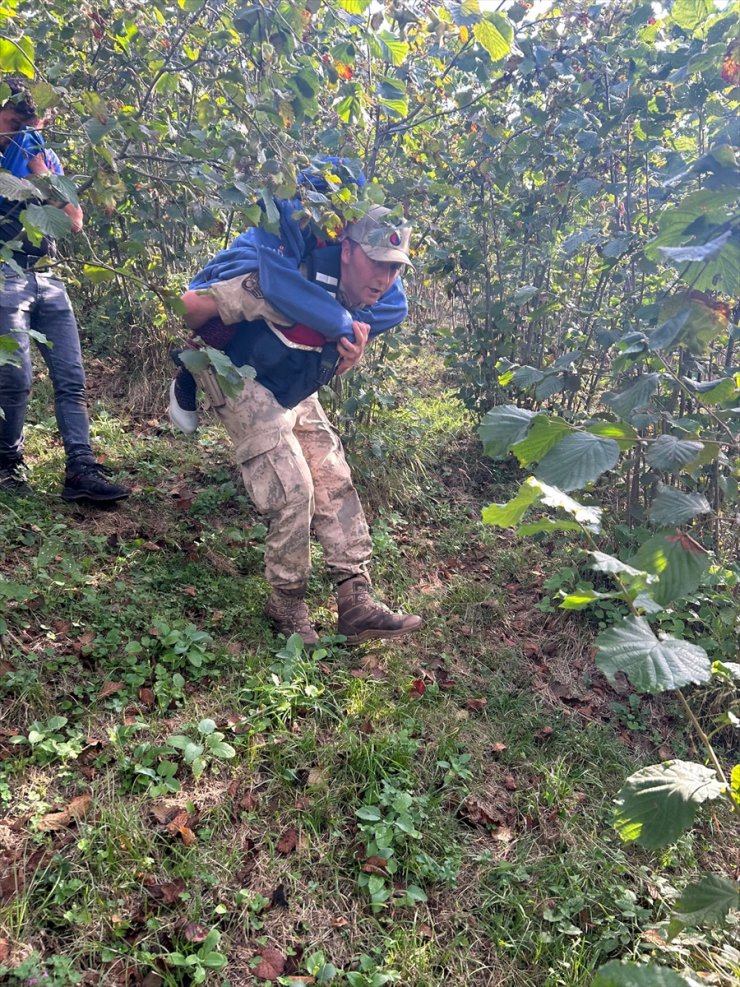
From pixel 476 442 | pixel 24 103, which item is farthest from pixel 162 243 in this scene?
pixel 476 442

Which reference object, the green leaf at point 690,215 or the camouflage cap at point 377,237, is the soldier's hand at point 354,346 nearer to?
the camouflage cap at point 377,237

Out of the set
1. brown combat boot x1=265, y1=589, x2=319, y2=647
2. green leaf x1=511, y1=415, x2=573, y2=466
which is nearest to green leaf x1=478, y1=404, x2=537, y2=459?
green leaf x1=511, y1=415, x2=573, y2=466

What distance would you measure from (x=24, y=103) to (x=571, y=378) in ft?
9.58

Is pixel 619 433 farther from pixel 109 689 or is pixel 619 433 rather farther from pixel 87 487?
pixel 87 487

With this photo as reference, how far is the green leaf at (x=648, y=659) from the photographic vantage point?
109cm

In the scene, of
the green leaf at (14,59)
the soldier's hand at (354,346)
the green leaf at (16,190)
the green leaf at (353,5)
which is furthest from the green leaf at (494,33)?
the green leaf at (16,190)

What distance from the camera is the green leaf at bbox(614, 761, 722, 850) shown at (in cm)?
126

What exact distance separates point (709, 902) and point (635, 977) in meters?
0.35

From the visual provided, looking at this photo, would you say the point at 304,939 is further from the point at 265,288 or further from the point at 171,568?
the point at 265,288

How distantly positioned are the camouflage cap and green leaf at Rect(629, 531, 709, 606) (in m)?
1.83

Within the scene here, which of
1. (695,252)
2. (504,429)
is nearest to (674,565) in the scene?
(504,429)

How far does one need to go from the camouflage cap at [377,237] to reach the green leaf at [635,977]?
248cm

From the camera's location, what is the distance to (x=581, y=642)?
339cm

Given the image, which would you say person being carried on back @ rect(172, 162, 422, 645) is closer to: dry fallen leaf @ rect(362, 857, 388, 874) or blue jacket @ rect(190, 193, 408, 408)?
blue jacket @ rect(190, 193, 408, 408)
